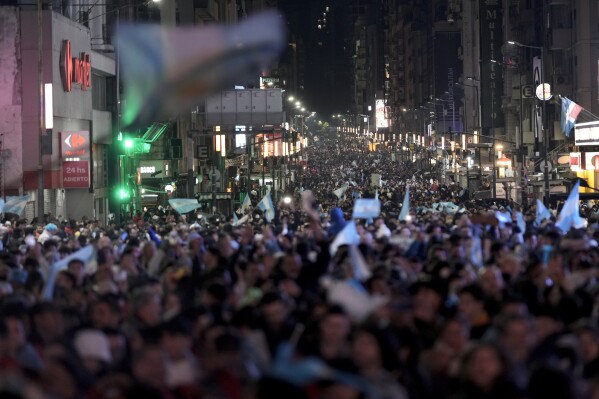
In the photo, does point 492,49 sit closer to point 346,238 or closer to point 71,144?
point 71,144

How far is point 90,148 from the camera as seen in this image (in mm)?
50188

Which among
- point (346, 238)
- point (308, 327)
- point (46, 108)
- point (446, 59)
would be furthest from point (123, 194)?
point (446, 59)

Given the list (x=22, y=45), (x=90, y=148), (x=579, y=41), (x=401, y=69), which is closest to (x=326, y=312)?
(x=22, y=45)

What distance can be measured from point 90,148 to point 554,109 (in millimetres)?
30014

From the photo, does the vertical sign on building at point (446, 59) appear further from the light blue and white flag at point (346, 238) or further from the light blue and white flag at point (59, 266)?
the light blue and white flag at point (59, 266)

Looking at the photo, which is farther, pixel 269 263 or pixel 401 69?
pixel 401 69

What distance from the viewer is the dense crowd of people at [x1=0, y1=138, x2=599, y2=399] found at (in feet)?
24.8

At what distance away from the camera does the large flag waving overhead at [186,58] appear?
12.9m

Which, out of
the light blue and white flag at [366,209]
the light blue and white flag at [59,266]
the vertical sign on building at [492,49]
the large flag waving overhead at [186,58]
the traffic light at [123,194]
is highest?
the vertical sign on building at [492,49]

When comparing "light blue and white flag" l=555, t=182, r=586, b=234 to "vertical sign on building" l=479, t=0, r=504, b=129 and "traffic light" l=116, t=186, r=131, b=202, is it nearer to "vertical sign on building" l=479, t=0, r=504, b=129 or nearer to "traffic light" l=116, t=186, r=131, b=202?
"traffic light" l=116, t=186, r=131, b=202

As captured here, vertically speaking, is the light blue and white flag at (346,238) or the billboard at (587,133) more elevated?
the billboard at (587,133)

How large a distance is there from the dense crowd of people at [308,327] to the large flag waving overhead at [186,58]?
1824mm

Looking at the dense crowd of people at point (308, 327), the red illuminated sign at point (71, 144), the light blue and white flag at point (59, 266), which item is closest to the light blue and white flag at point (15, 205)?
the red illuminated sign at point (71, 144)

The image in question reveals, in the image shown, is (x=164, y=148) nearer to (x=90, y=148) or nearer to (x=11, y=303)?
(x=90, y=148)
